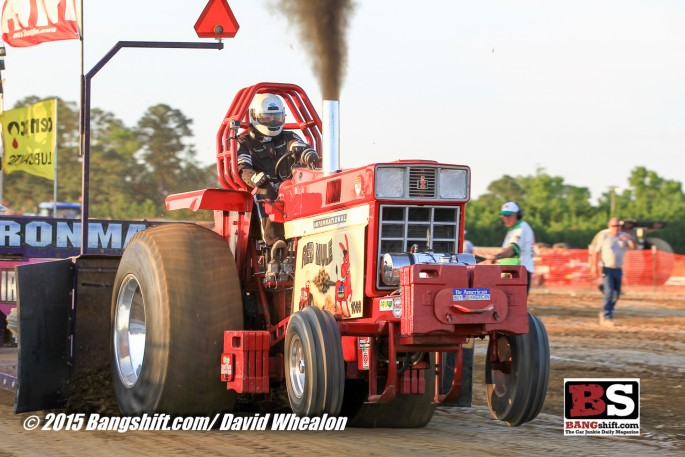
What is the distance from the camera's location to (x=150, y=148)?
35562mm

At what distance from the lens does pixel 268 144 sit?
8.05 m

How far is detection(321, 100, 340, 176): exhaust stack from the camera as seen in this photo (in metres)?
7.25

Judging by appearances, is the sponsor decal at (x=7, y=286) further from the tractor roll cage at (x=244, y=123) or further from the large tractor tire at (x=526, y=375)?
the large tractor tire at (x=526, y=375)

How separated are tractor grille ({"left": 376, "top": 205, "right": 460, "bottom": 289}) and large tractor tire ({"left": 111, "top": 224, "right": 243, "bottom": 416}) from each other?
3.71 feet

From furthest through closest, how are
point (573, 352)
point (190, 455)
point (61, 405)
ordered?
point (573, 352) → point (61, 405) → point (190, 455)

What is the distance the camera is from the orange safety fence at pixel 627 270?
31.4 m

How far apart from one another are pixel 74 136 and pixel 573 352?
159 feet

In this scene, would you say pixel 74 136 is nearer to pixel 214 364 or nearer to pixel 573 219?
pixel 573 219

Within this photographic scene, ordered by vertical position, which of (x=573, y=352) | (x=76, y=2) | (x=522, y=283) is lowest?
(x=573, y=352)

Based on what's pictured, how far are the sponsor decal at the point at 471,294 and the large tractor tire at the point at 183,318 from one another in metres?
1.62

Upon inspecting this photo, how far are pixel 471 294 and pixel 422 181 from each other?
0.79 metres

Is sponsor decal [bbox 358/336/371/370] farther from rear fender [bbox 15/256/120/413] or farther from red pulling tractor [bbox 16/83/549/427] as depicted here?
rear fender [bbox 15/256/120/413]

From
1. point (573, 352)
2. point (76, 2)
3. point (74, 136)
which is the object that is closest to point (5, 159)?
point (76, 2)

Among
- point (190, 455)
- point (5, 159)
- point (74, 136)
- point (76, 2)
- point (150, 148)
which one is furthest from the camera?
point (74, 136)
